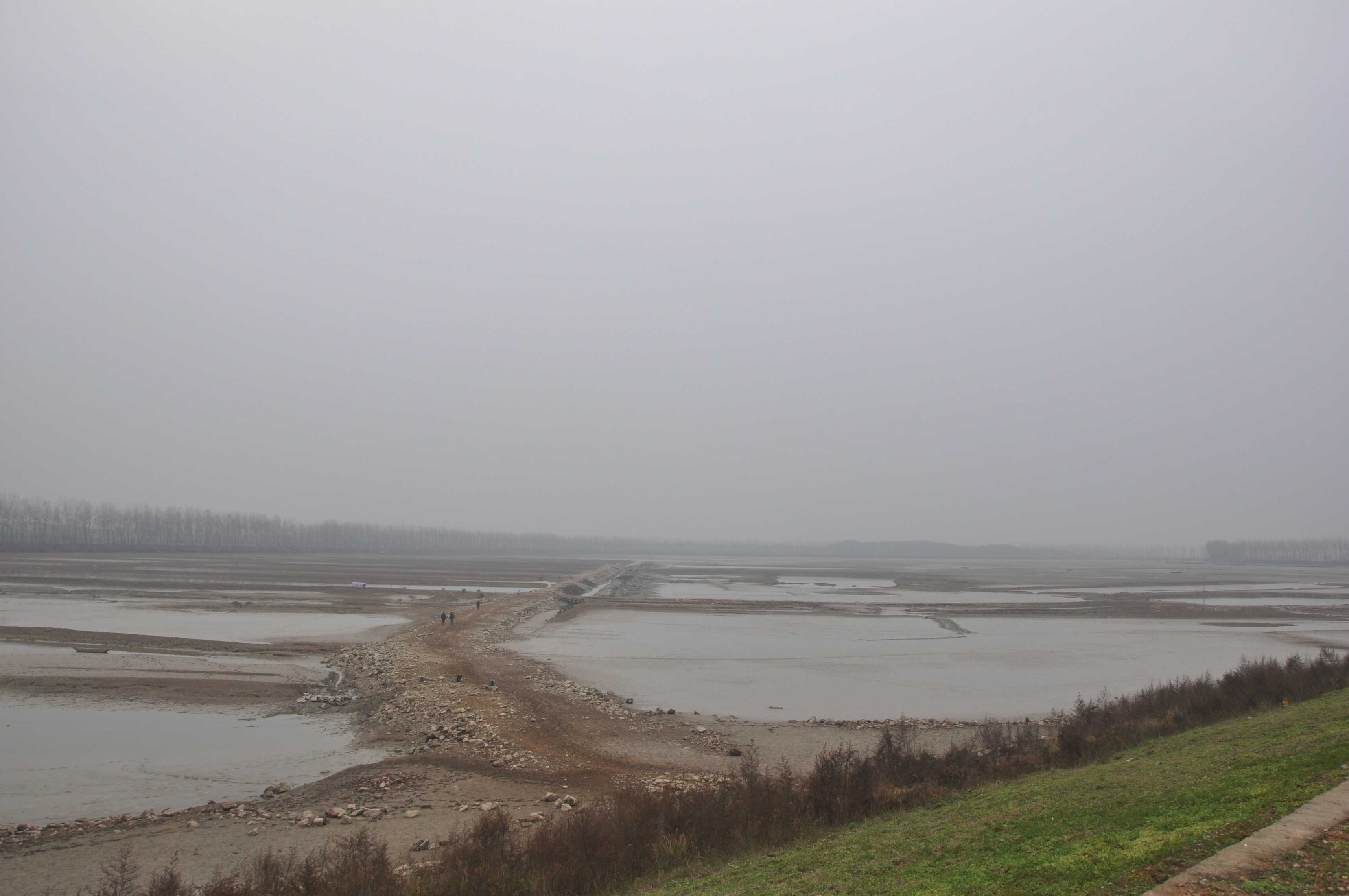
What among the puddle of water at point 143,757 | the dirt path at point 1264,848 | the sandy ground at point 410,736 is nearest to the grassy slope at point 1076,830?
the dirt path at point 1264,848

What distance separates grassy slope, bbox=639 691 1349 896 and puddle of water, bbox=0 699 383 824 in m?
10.8

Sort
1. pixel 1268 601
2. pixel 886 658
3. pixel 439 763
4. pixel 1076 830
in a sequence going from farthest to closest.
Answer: pixel 1268 601 → pixel 886 658 → pixel 439 763 → pixel 1076 830

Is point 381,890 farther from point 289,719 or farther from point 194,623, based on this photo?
point 194,623

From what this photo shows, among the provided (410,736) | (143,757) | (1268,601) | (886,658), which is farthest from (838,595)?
(143,757)

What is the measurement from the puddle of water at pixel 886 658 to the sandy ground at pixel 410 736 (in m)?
2.47

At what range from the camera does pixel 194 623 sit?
38469mm

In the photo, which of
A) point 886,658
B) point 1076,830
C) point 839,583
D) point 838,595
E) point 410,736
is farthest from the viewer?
point 839,583

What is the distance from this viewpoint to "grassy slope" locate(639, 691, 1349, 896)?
7.25 m

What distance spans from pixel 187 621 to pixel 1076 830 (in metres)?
43.1

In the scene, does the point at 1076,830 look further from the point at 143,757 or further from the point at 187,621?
the point at 187,621

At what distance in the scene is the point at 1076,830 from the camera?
28.6ft

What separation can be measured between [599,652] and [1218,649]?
28.8 m

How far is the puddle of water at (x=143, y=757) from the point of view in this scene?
14188 millimetres

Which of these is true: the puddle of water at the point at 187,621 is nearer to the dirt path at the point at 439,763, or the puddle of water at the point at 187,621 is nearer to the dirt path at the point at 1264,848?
the dirt path at the point at 439,763
